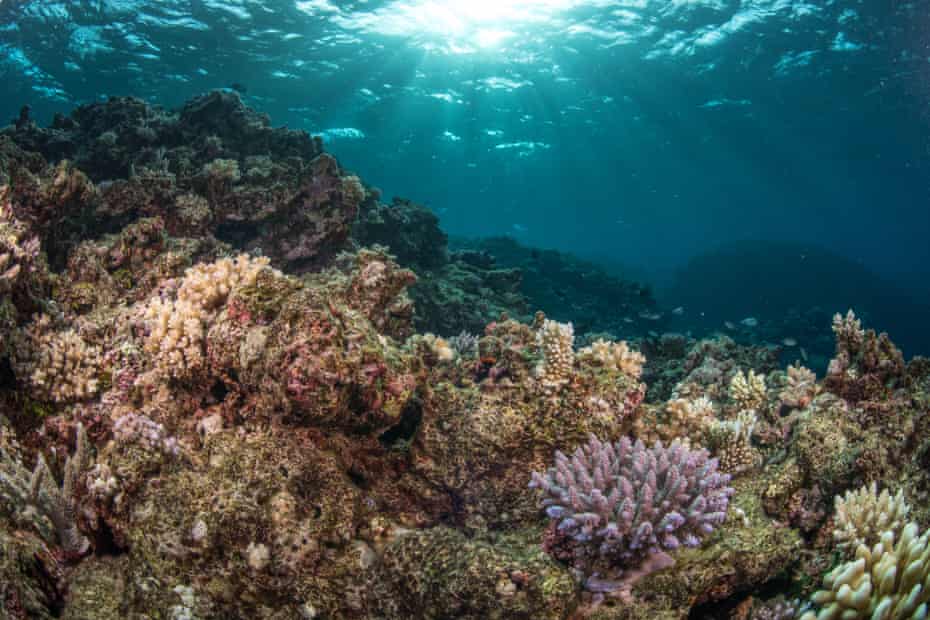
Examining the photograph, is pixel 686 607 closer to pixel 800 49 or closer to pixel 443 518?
pixel 443 518

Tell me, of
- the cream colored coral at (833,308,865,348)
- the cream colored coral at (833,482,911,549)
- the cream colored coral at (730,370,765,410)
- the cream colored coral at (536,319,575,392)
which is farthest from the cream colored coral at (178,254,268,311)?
the cream colored coral at (833,308,865,348)

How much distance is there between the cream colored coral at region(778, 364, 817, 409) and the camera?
16.9ft

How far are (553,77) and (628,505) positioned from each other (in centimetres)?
3191

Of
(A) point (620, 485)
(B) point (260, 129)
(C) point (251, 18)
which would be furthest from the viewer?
(C) point (251, 18)

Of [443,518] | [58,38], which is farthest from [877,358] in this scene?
[58,38]

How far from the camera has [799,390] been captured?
5.25 meters

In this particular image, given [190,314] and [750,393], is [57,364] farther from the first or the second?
[750,393]

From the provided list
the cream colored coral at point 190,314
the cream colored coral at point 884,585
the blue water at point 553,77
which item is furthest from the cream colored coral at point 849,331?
the blue water at point 553,77

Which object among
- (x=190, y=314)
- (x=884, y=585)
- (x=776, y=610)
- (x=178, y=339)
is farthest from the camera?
(x=190, y=314)

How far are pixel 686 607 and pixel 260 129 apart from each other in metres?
14.2

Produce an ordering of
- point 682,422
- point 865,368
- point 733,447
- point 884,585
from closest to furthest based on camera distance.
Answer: point 884,585 < point 733,447 < point 682,422 < point 865,368

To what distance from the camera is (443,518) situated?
3721mm

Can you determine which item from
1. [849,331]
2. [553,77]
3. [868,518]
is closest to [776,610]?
[868,518]

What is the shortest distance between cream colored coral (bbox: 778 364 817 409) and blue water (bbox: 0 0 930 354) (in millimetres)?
17667
